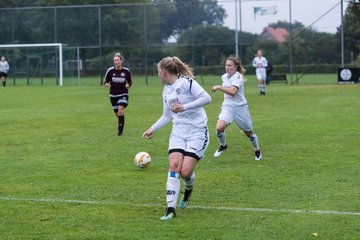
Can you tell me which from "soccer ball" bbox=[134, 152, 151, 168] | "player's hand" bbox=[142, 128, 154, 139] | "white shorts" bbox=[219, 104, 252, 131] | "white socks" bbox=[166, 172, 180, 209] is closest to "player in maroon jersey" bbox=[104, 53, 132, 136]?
"white shorts" bbox=[219, 104, 252, 131]

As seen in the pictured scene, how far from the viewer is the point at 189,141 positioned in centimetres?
851

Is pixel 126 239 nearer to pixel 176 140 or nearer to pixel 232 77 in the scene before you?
pixel 176 140

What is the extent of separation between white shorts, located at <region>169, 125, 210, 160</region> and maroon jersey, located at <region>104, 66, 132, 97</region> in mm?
9252

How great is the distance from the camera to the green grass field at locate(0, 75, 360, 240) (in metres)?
7.73

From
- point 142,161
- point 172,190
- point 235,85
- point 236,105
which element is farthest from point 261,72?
point 172,190

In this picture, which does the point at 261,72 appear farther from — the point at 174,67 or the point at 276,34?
the point at 174,67

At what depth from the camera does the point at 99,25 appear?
50.5 m

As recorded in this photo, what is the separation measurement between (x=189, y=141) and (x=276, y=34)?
4032 cm

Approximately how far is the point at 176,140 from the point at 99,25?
42917 millimetres

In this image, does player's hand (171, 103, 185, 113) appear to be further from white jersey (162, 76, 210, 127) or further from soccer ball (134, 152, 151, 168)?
soccer ball (134, 152, 151, 168)

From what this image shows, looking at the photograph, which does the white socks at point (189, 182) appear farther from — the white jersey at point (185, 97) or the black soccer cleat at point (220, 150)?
the black soccer cleat at point (220, 150)

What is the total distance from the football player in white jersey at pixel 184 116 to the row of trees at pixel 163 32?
37747 millimetres

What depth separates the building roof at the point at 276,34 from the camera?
47522 millimetres

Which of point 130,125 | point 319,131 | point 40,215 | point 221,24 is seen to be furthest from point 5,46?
point 40,215
